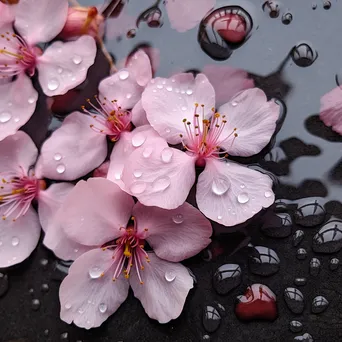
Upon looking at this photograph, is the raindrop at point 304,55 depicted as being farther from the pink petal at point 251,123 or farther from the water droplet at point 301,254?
the water droplet at point 301,254

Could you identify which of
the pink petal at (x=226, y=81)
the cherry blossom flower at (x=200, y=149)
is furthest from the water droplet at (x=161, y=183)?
the pink petal at (x=226, y=81)

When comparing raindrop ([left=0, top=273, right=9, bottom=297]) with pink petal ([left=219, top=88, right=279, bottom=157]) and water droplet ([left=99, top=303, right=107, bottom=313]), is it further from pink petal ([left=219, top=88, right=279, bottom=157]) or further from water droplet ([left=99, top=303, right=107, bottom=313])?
pink petal ([left=219, top=88, right=279, bottom=157])

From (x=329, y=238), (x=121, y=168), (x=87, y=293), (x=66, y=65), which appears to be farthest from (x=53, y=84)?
(x=329, y=238)

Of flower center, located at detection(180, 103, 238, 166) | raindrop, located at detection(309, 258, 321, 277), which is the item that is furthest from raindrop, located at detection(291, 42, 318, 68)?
raindrop, located at detection(309, 258, 321, 277)

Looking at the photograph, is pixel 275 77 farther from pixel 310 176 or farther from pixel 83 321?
pixel 83 321

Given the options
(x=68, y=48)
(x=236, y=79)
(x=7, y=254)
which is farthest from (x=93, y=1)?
(x=7, y=254)

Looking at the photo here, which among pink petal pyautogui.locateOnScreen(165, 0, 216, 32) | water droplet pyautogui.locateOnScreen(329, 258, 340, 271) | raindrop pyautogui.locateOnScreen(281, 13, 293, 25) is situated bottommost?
water droplet pyautogui.locateOnScreen(329, 258, 340, 271)

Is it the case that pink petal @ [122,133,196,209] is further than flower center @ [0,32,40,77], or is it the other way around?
flower center @ [0,32,40,77]

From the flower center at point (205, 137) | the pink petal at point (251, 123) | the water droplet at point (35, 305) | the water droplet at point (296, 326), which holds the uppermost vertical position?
the pink petal at point (251, 123)
